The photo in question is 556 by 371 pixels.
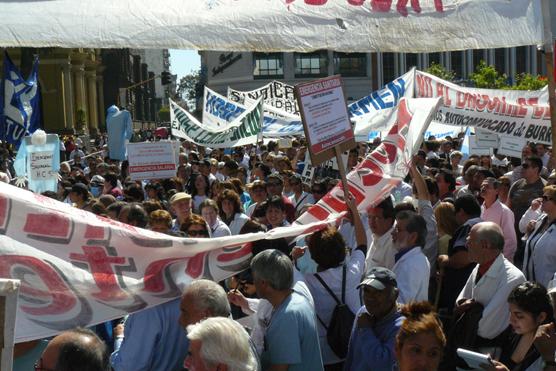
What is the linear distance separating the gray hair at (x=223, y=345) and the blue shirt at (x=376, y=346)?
1.06 m

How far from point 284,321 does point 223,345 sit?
3.08 ft

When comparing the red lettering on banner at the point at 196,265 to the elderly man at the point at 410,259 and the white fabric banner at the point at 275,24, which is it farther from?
the elderly man at the point at 410,259

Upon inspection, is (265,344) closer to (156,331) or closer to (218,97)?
(156,331)

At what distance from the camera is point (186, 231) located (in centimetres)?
697

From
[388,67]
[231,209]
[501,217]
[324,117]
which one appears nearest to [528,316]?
[324,117]

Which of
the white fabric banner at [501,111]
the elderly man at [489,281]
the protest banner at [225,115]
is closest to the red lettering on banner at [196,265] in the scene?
the elderly man at [489,281]

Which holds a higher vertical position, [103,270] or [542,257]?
[103,270]

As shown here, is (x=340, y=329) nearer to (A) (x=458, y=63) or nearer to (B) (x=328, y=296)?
(B) (x=328, y=296)

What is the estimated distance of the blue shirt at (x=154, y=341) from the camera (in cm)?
487

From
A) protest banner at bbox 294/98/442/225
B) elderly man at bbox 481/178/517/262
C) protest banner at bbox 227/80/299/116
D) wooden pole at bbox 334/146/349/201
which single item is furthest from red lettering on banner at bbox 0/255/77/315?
protest banner at bbox 227/80/299/116

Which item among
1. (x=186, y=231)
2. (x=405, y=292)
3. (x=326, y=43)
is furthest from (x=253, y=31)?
(x=186, y=231)

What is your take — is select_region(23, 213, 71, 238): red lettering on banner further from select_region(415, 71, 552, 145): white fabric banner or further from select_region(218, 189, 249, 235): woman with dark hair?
select_region(415, 71, 552, 145): white fabric banner

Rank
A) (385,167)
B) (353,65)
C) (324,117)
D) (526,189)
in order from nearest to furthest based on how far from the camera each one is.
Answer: (324,117) → (385,167) → (526,189) → (353,65)

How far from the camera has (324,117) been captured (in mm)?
6512
